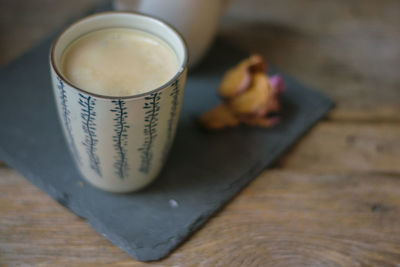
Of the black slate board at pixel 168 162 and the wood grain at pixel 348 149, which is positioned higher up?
the wood grain at pixel 348 149

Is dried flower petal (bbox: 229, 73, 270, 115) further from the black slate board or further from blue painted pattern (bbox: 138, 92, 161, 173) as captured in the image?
blue painted pattern (bbox: 138, 92, 161, 173)

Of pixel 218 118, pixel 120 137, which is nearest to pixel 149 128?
pixel 120 137

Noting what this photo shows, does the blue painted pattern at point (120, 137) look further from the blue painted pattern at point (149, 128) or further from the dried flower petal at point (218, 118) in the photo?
the dried flower petal at point (218, 118)

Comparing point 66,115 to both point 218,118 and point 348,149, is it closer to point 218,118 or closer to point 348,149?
point 218,118

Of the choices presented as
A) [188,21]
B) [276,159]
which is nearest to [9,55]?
[188,21]

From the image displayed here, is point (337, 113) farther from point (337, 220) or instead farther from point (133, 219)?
point (133, 219)

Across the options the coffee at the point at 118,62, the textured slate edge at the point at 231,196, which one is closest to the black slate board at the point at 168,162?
the textured slate edge at the point at 231,196
